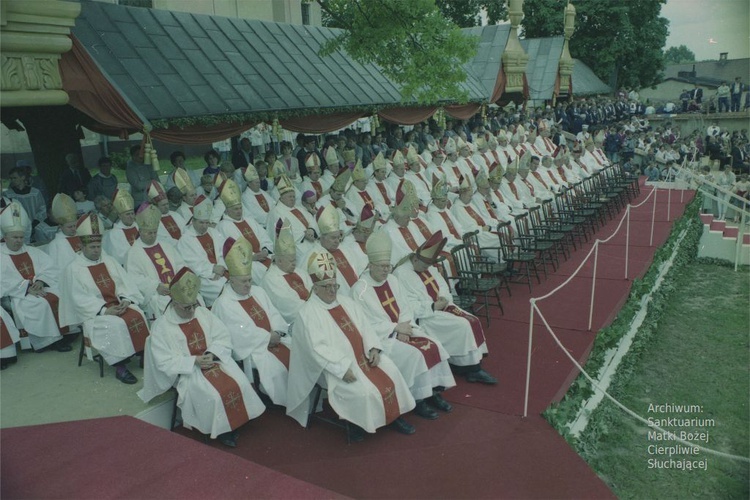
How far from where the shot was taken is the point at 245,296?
20.0ft

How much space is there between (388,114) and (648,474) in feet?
32.7

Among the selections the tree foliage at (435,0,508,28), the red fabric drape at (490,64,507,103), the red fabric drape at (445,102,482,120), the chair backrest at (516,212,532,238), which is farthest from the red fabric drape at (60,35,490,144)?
the tree foliage at (435,0,508,28)

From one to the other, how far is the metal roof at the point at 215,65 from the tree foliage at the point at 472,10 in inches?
923

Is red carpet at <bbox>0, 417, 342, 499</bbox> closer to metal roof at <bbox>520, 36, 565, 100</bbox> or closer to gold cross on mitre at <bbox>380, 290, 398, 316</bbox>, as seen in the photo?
gold cross on mitre at <bbox>380, 290, 398, 316</bbox>

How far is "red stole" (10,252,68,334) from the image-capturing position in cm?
673

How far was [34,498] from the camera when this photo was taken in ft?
12.6

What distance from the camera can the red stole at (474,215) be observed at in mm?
10461

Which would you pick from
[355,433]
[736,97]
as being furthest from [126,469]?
[736,97]

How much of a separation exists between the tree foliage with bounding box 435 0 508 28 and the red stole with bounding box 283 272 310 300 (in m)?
31.0

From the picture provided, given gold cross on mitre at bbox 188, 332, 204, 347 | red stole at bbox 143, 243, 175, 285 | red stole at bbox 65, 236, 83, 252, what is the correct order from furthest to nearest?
red stole at bbox 65, 236, 83, 252, red stole at bbox 143, 243, 175, 285, gold cross on mitre at bbox 188, 332, 204, 347

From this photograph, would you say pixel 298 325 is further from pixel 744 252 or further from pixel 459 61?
pixel 744 252

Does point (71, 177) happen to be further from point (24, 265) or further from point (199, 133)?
point (24, 265)

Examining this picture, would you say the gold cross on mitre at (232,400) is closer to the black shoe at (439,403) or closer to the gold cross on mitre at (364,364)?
the gold cross on mitre at (364,364)

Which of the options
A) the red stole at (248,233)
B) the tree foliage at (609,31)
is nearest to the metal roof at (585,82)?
the tree foliage at (609,31)
